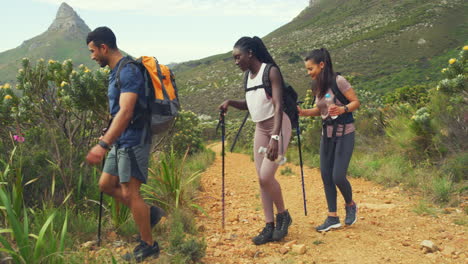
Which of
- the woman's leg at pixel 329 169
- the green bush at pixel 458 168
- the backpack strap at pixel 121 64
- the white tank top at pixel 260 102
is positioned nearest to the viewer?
the backpack strap at pixel 121 64

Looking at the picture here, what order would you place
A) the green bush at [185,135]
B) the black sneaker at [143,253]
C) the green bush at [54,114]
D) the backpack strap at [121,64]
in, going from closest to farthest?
1. the backpack strap at [121,64]
2. the black sneaker at [143,253]
3. the green bush at [54,114]
4. the green bush at [185,135]

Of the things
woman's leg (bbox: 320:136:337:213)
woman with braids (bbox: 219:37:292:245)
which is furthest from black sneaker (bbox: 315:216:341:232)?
woman with braids (bbox: 219:37:292:245)

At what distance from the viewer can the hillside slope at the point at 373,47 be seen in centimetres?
3772

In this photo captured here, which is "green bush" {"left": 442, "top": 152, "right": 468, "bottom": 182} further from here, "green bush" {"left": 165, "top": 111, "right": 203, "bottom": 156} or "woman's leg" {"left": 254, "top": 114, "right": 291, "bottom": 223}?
"green bush" {"left": 165, "top": 111, "right": 203, "bottom": 156}

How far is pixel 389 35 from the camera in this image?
49.9m

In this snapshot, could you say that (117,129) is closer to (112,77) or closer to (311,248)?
(112,77)

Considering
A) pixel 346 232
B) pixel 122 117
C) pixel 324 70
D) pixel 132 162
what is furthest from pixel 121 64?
pixel 346 232

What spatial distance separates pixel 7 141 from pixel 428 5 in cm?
6433

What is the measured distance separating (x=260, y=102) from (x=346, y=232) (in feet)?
5.53

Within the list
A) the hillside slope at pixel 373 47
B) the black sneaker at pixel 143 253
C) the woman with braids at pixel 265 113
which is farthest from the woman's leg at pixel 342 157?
the hillside slope at pixel 373 47

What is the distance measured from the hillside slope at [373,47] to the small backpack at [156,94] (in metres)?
26.3

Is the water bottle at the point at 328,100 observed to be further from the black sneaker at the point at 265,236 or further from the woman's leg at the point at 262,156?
the black sneaker at the point at 265,236

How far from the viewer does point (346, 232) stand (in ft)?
13.3

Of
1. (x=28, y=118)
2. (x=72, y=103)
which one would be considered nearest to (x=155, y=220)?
(x=72, y=103)
